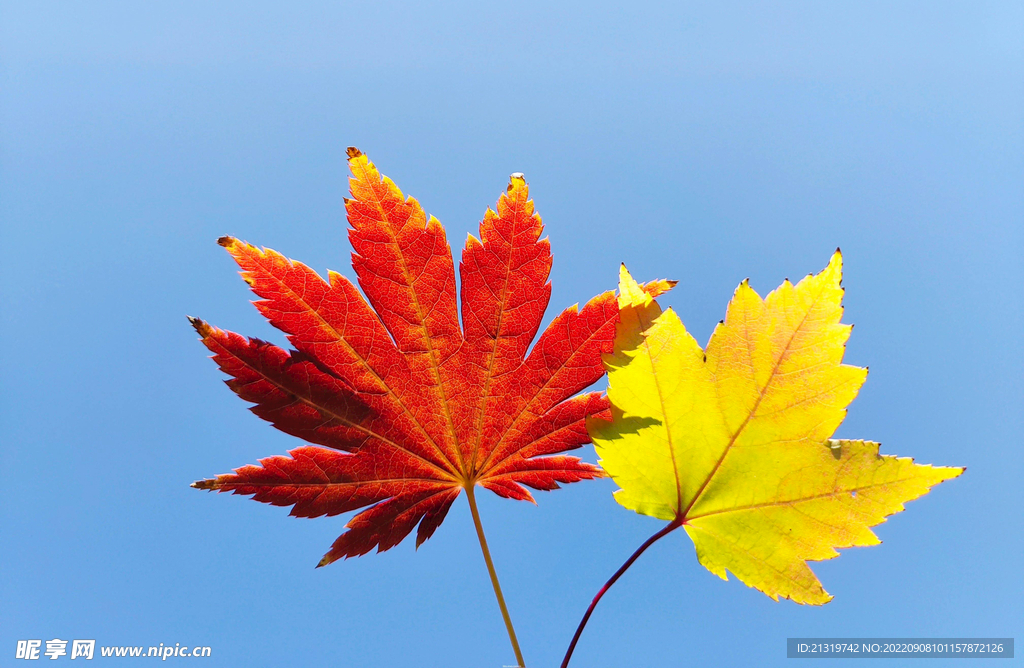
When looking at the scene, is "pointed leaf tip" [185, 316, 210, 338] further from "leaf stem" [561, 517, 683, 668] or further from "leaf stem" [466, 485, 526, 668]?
"leaf stem" [561, 517, 683, 668]

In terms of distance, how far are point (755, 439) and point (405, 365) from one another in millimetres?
670

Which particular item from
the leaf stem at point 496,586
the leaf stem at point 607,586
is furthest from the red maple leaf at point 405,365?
the leaf stem at point 607,586

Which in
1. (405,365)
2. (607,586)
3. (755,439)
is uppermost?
(405,365)

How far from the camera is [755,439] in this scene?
94cm

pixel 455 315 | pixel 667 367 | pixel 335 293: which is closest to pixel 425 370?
pixel 455 315

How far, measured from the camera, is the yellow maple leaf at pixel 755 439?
88 centimetres

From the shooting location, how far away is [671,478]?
98cm

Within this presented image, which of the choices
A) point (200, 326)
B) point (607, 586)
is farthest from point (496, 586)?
point (200, 326)

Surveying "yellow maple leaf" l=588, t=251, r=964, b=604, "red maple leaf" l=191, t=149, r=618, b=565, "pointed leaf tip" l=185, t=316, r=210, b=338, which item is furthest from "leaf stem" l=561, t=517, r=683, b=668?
"pointed leaf tip" l=185, t=316, r=210, b=338

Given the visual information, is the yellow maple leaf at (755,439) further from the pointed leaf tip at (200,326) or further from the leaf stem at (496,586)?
the pointed leaf tip at (200,326)

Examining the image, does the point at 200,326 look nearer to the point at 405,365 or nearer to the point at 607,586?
the point at 405,365

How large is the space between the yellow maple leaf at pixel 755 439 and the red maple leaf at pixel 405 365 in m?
0.13

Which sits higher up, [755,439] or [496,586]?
[755,439]

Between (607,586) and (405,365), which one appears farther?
(405,365)
